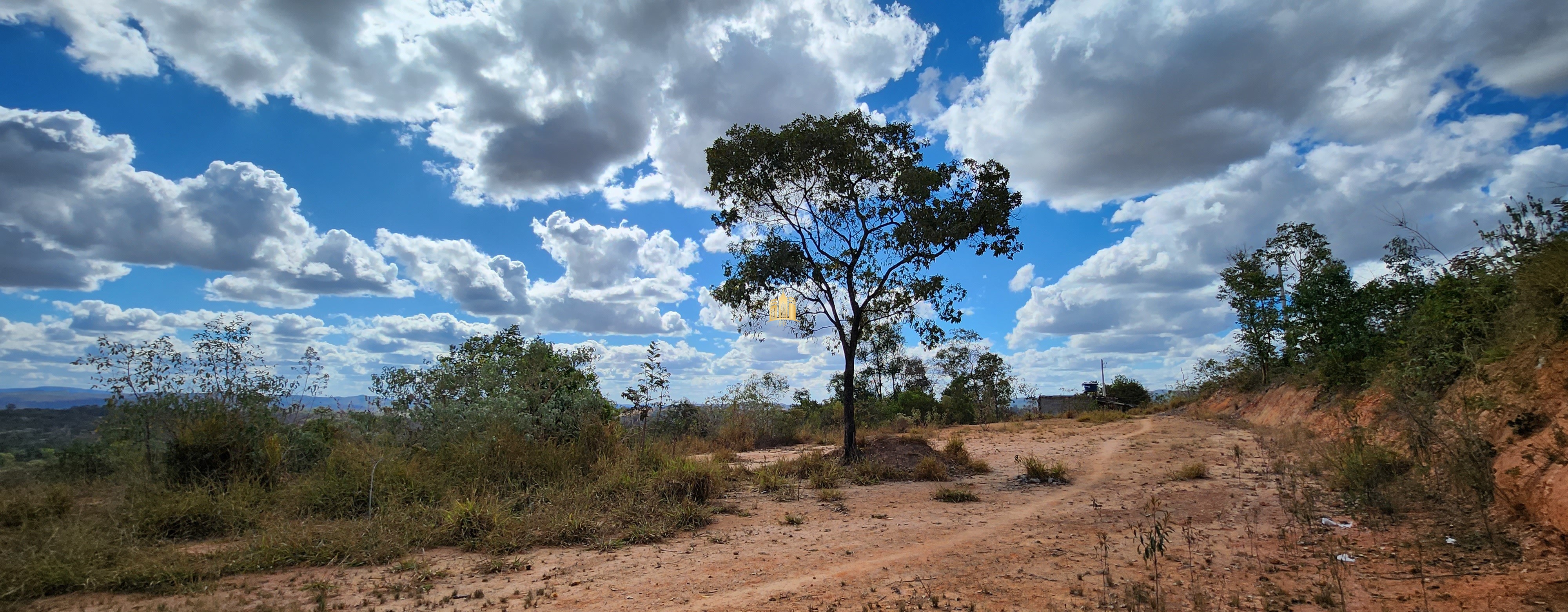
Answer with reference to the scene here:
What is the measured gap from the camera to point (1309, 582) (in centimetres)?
488

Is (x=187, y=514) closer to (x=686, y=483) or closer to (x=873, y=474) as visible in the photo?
(x=686, y=483)

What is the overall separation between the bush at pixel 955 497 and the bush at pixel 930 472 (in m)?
2.09

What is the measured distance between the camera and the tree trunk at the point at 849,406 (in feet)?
42.6

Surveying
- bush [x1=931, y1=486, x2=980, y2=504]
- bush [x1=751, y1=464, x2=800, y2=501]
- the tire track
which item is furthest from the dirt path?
bush [x1=751, y1=464, x2=800, y2=501]

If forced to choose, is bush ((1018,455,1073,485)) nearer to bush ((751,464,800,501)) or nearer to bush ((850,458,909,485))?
bush ((850,458,909,485))

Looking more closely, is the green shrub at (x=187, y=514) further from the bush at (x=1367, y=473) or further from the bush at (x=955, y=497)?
the bush at (x=1367, y=473)

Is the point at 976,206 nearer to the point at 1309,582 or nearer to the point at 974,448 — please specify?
the point at 974,448

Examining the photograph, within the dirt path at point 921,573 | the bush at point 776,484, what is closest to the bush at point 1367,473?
the dirt path at point 921,573

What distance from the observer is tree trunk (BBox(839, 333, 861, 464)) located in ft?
42.6

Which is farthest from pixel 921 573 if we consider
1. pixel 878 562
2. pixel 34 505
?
pixel 34 505

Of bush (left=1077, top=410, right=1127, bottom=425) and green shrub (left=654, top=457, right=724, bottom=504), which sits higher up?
bush (left=1077, top=410, right=1127, bottom=425)

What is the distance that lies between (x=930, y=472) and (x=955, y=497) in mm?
2496

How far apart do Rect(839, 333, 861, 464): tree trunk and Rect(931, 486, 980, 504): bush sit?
320 cm

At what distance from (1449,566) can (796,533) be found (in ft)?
18.0
